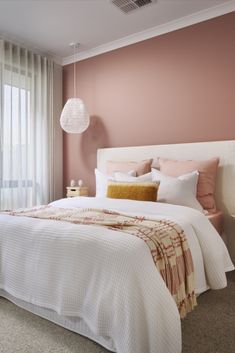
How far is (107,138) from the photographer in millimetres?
3789

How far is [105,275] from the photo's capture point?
1415mm

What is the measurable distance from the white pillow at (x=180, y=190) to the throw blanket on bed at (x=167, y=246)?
59 centimetres

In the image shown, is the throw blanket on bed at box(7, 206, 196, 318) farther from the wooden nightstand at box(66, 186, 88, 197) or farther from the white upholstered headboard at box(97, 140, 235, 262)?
the wooden nightstand at box(66, 186, 88, 197)

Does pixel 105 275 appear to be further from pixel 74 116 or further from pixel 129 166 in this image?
pixel 74 116

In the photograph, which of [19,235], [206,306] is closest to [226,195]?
[206,306]

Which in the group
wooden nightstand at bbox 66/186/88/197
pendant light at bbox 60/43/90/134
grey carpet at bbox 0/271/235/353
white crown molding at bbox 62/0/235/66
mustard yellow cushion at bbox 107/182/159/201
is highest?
white crown molding at bbox 62/0/235/66

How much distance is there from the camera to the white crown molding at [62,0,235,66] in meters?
2.86

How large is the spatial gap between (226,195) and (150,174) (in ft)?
2.59

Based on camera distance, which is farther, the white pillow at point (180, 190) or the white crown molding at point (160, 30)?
the white crown molding at point (160, 30)

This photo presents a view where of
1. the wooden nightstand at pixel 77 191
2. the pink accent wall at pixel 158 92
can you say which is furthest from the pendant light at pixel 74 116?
the wooden nightstand at pixel 77 191

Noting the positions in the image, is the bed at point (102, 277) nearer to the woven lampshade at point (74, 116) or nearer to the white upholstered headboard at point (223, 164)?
the white upholstered headboard at point (223, 164)

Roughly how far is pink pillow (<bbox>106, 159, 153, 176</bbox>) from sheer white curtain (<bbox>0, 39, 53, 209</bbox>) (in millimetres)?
1076

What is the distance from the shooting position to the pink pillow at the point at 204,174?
2697 mm

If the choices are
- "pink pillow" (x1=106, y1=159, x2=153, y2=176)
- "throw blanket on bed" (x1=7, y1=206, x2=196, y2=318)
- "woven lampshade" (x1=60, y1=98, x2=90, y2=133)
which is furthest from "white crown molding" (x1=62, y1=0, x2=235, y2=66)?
"throw blanket on bed" (x1=7, y1=206, x2=196, y2=318)
